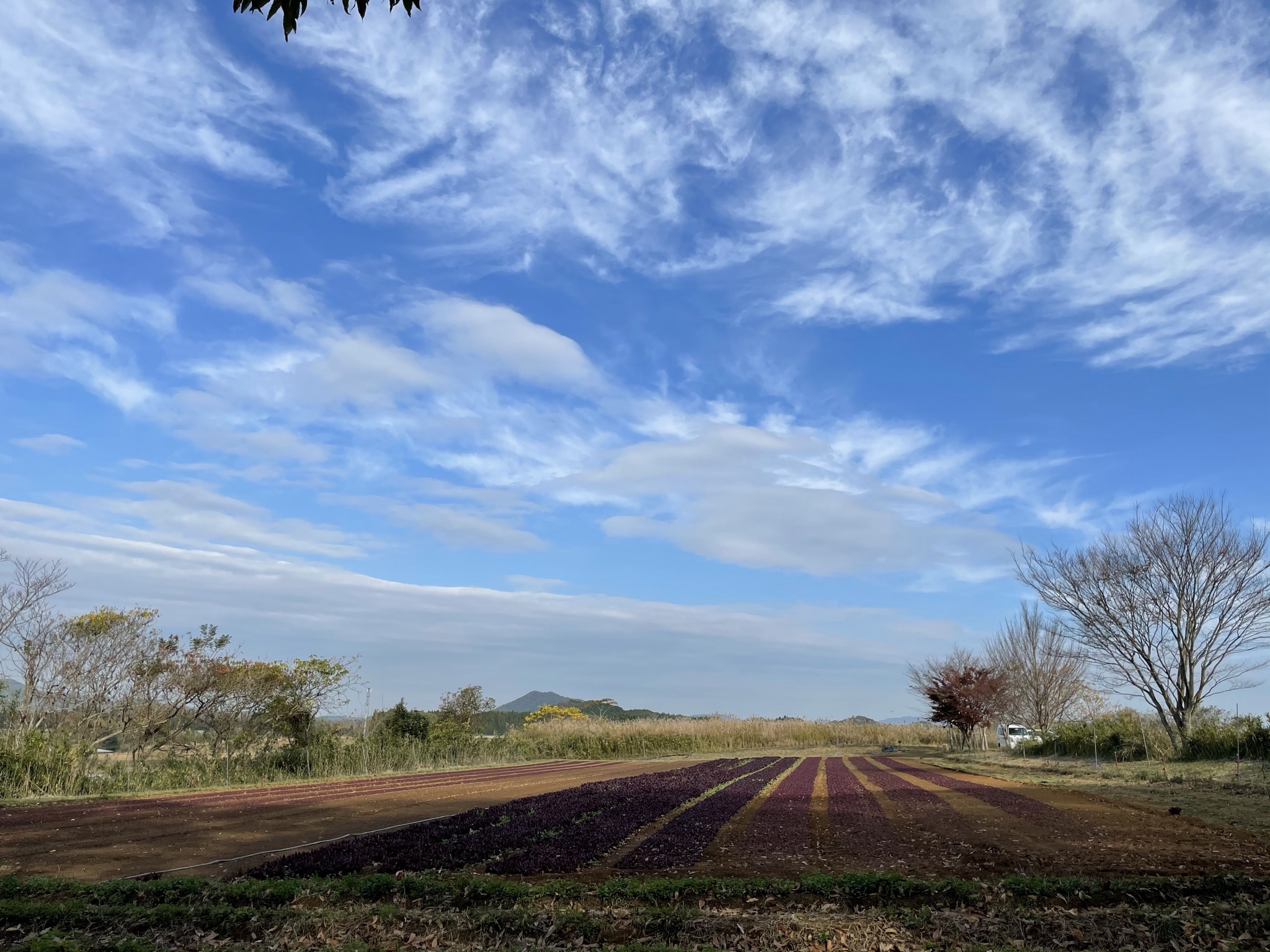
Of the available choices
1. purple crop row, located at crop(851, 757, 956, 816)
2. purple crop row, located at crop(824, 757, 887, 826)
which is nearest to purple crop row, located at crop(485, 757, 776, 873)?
purple crop row, located at crop(824, 757, 887, 826)

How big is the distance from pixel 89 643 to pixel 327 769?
8.32 m

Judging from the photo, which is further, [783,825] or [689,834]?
[783,825]

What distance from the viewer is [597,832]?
36.2 ft

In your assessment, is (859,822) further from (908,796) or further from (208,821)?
(208,821)

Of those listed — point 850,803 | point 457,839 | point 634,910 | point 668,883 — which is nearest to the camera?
point 634,910

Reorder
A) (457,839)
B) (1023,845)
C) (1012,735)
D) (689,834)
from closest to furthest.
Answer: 1. (1023,845)
2. (457,839)
3. (689,834)
4. (1012,735)

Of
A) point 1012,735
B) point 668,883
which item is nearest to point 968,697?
point 1012,735

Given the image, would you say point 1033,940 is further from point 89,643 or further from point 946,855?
point 89,643

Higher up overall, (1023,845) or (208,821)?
(1023,845)

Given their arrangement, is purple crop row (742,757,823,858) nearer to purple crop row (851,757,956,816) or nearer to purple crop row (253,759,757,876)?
purple crop row (851,757,956,816)

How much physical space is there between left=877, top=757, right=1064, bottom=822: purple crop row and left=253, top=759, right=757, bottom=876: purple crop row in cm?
698

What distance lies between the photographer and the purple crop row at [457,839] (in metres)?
8.76

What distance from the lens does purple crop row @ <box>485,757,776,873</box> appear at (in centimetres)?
887

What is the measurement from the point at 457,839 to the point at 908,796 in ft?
33.4
